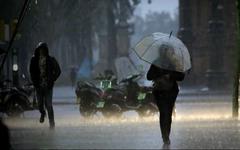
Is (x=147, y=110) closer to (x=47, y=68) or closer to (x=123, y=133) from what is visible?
(x=47, y=68)

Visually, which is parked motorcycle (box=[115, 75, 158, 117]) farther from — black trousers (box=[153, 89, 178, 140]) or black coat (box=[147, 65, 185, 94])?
black trousers (box=[153, 89, 178, 140])

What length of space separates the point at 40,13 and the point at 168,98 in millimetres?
39492

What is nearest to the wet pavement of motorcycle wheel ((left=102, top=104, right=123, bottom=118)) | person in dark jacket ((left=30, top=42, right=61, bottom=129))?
motorcycle wheel ((left=102, top=104, right=123, bottom=118))

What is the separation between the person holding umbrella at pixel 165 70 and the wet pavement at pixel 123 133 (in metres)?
0.61

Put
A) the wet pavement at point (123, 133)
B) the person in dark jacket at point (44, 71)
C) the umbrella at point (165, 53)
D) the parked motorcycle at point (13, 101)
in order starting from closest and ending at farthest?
the wet pavement at point (123, 133)
the umbrella at point (165, 53)
the person in dark jacket at point (44, 71)
the parked motorcycle at point (13, 101)

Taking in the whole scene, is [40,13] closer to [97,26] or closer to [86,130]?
[97,26]

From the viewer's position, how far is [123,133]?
61.4 ft

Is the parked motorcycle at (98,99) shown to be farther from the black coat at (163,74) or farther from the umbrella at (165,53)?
the black coat at (163,74)


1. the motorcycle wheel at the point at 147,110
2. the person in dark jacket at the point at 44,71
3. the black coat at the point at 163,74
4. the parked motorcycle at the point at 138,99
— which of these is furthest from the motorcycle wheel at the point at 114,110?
the black coat at the point at 163,74

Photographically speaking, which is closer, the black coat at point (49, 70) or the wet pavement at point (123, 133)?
the wet pavement at point (123, 133)

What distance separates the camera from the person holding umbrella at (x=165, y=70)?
51.8 feet

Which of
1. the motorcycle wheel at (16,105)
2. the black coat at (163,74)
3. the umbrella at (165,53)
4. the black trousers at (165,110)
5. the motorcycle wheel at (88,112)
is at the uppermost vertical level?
the umbrella at (165,53)

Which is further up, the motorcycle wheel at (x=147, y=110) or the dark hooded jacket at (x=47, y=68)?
the dark hooded jacket at (x=47, y=68)

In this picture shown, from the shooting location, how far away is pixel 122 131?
762 inches
